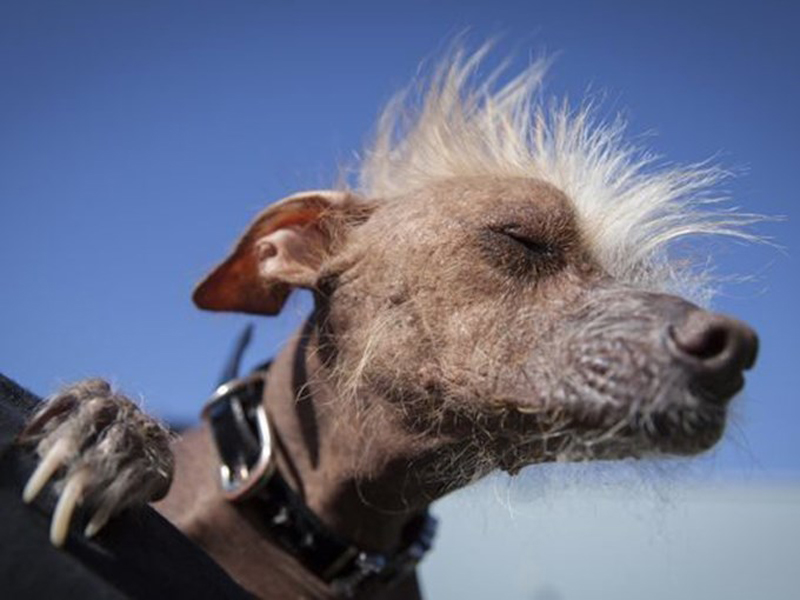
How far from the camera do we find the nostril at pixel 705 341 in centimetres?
156

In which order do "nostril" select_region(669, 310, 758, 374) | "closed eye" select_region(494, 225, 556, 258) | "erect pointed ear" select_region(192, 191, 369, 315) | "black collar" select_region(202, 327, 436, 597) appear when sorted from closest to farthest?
"nostril" select_region(669, 310, 758, 374) → "closed eye" select_region(494, 225, 556, 258) → "black collar" select_region(202, 327, 436, 597) → "erect pointed ear" select_region(192, 191, 369, 315)

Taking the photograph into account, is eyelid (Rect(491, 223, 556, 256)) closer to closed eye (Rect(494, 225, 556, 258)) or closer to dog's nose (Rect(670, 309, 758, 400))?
closed eye (Rect(494, 225, 556, 258))

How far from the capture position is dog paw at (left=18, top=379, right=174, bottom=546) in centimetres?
111

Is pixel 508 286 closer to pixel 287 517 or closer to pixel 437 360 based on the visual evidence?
pixel 437 360

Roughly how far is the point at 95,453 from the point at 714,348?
99 cm

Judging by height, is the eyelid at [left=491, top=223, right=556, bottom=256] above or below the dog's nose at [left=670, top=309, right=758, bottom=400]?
above

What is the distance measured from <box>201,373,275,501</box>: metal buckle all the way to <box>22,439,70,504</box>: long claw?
101 centimetres

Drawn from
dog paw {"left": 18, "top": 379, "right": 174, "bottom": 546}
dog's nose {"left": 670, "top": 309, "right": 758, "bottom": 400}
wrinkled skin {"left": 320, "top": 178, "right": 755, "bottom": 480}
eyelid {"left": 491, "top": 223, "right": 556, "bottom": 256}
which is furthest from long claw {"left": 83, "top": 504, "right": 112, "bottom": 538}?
eyelid {"left": 491, "top": 223, "right": 556, "bottom": 256}

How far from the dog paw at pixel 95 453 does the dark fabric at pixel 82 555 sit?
0.01 metres

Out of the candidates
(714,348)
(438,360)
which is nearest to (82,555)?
(438,360)

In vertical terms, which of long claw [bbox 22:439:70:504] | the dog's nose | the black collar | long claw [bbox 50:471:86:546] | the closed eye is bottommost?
the black collar

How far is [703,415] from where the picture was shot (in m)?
1.60

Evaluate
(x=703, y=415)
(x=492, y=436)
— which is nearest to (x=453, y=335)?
(x=492, y=436)

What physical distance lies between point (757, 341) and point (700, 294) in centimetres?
64
